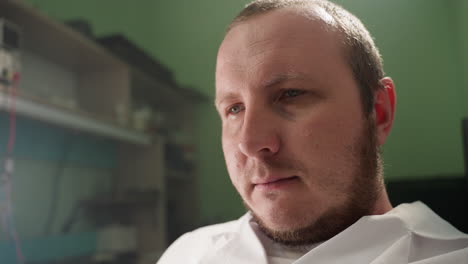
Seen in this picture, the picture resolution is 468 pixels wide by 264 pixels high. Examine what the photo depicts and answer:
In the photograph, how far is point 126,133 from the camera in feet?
6.60

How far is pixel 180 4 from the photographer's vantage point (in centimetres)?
306

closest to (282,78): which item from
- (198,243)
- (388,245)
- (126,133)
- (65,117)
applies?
(388,245)

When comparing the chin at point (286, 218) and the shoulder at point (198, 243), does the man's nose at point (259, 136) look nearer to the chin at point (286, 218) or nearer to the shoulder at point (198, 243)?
the chin at point (286, 218)

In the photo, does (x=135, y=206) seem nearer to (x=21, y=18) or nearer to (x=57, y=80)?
(x=57, y=80)

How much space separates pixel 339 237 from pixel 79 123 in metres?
1.27

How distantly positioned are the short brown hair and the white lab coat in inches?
9.4

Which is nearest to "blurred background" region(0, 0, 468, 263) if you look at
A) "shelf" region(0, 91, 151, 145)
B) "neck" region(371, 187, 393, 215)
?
"shelf" region(0, 91, 151, 145)

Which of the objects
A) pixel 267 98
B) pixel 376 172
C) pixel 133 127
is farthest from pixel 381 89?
pixel 133 127

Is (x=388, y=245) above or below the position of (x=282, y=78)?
below

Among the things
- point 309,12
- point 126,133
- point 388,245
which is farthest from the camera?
point 126,133

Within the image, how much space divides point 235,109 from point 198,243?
389 millimetres

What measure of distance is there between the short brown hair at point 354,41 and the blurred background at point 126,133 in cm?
54

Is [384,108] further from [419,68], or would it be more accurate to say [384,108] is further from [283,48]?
[419,68]

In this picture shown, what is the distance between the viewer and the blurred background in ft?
4.90
